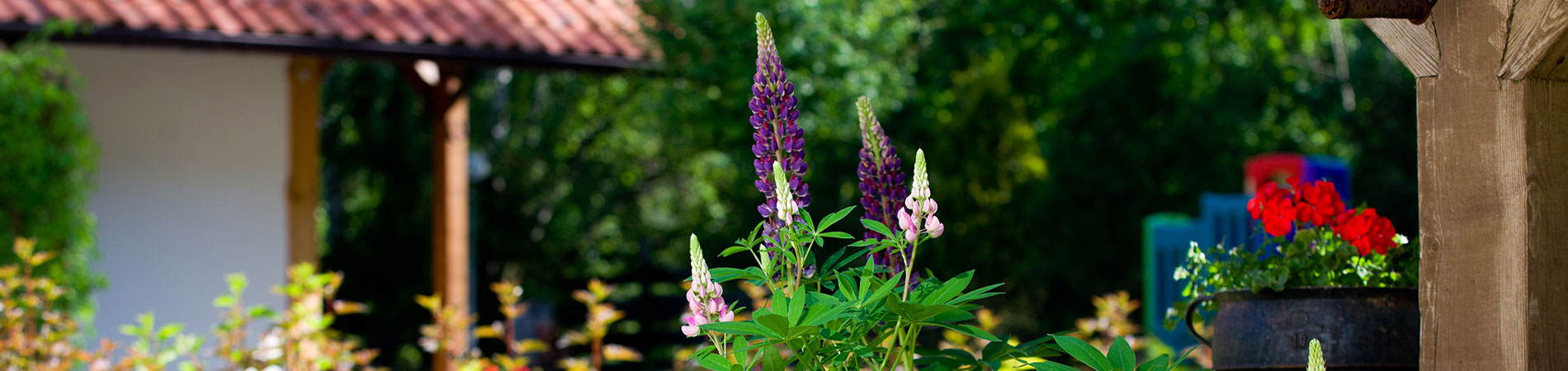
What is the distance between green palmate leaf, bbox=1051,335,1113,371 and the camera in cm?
168

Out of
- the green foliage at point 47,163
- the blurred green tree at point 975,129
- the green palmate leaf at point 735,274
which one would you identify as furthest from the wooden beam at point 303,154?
the green palmate leaf at point 735,274

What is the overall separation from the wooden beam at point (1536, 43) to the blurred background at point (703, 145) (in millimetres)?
5131

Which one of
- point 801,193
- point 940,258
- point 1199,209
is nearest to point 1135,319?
point 1199,209

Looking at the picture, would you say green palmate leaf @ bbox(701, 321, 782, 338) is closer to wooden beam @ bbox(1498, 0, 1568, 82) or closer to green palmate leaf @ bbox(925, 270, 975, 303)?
green palmate leaf @ bbox(925, 270, 975, 303)

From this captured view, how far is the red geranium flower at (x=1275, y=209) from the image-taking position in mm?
2408

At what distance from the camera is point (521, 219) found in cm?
1198

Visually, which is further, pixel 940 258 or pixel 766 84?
pixel 940 258

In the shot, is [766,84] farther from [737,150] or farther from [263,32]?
[737,150]

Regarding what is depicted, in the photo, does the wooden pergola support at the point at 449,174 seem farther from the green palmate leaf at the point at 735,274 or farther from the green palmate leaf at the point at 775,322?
the green palmate leaf at the point at 775,322

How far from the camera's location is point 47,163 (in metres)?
5.44

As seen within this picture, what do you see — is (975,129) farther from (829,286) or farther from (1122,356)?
(1122,356)

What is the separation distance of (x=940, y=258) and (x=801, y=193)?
21.5ft

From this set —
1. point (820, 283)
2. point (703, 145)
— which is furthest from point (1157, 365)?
point (703, 145)

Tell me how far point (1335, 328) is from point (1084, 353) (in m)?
0.82
